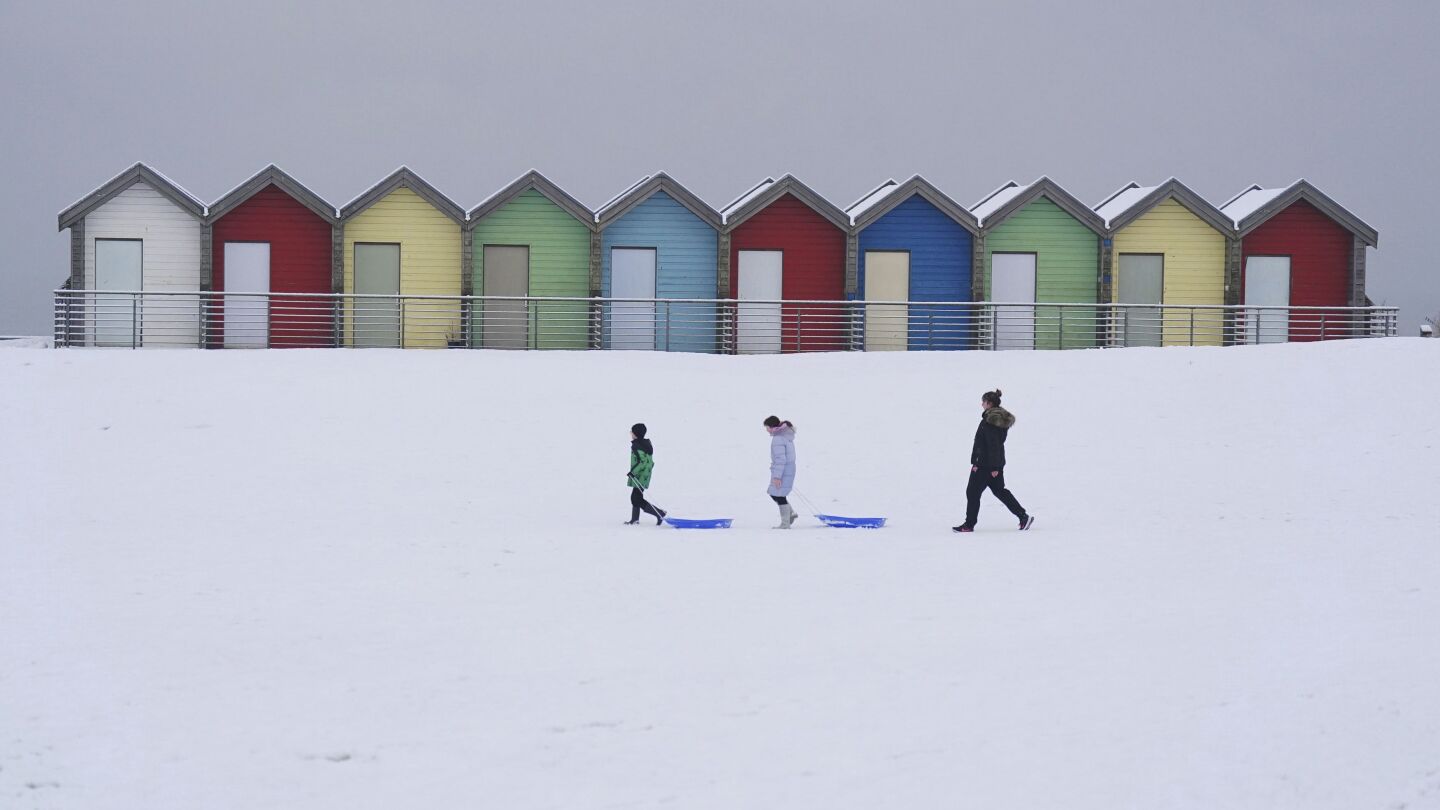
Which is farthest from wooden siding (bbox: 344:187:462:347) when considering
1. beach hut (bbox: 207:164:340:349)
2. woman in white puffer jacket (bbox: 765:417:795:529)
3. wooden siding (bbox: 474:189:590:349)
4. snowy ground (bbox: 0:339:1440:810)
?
woman in white puffer jacket (bbox: 765:417:795:529)

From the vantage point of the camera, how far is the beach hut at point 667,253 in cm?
3506

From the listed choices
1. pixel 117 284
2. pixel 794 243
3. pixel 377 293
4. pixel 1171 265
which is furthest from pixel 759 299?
pixel 117 284

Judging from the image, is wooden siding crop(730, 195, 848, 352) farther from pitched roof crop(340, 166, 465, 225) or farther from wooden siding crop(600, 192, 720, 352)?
pitched roof crop(340, 166, 465, 225)

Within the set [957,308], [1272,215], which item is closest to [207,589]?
[957,308]

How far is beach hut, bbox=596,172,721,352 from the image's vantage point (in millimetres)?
35062

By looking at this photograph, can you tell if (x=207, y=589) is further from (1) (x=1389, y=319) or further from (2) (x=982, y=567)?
(1) (x=1389, y=319)

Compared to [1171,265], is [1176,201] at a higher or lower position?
higher

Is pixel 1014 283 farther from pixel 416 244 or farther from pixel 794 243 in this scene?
pixel 416 244

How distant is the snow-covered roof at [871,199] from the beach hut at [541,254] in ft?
18.5

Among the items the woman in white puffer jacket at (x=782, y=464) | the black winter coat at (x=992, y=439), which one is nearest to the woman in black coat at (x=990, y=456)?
the black winter coat at (x=992, y=439)

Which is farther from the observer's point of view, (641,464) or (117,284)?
(117,284)

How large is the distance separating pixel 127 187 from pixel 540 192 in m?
8.11

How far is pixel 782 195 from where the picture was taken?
35344mm

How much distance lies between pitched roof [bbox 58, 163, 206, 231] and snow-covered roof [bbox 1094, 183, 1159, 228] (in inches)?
742
